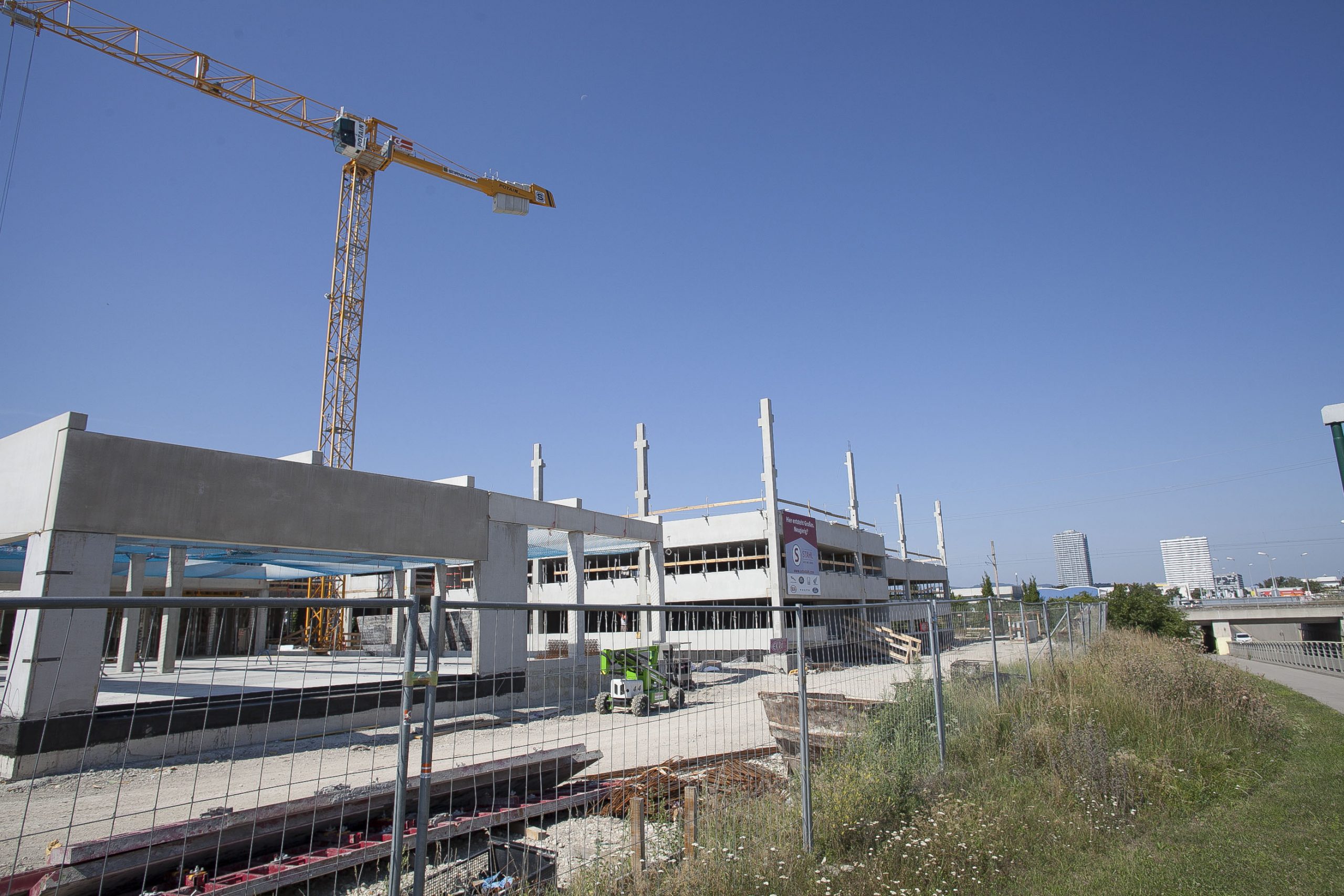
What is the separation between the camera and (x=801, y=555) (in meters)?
34.3

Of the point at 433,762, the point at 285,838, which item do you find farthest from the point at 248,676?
the point at 285,838

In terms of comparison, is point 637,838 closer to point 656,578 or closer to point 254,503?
point 254,503

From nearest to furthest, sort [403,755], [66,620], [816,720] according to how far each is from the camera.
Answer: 1. [403,755]
2. [816,720]
3. [66,620]

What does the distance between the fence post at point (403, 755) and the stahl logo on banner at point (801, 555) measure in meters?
30.1

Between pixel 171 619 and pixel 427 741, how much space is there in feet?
78.6

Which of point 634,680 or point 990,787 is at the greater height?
point 634,680

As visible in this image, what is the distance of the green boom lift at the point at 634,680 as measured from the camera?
55.5 feet

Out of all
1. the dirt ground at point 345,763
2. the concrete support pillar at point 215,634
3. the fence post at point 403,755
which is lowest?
the dirt ground at point 345,763

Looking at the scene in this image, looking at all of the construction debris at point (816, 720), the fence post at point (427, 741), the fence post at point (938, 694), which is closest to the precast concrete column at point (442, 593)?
the fence post at point (427, 741)

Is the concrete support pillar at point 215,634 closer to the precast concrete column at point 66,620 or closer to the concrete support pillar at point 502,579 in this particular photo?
the precast concrete column at point 66,620

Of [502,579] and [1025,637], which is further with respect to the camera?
[502,579]

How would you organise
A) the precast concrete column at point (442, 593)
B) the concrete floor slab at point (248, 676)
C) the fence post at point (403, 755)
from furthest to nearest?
the concrete floor slab at point (248, 676) → the precast concrete column at point (442, 593) → the fence post at point (403, 755)

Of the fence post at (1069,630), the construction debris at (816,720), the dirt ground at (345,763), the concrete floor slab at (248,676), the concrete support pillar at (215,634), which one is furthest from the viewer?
the fence post at (1069,630)

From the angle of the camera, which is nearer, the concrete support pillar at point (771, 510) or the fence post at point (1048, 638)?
the fence post at point (1048, 638)
